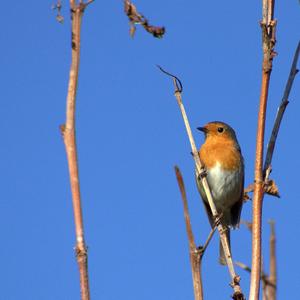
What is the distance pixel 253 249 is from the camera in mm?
2066

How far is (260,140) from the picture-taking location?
2.20 m

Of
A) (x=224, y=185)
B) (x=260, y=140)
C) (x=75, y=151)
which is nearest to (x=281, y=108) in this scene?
(x=260, y=140)

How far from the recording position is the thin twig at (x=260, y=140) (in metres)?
2.02

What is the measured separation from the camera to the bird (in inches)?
292

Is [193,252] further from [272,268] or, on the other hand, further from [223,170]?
[223,170]

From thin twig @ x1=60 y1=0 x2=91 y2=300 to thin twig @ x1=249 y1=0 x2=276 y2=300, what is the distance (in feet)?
2.51

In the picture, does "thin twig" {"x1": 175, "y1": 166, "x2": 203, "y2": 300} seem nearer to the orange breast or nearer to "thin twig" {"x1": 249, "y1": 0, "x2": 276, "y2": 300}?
"thin twig" {"x1": 249, "y1": 0, "x2": 276, "y2": 300}

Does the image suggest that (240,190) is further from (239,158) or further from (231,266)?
(231,266)

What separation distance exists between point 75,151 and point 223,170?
19.9 ft

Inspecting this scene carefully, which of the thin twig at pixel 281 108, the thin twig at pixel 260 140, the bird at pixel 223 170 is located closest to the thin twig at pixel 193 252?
the thin twig at pixel 260 140

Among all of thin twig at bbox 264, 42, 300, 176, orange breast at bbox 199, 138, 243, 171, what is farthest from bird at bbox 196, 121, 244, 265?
thin twig at bbox 264, 42, 300, 176

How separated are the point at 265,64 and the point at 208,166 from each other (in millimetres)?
5167

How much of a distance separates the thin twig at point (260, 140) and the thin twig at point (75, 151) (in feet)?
2.51

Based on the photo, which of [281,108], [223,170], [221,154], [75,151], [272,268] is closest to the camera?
[75,151]
